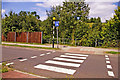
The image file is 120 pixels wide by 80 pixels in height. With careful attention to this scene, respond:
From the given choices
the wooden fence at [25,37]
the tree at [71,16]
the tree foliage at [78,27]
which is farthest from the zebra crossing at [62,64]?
the wooden fence at [25,37]

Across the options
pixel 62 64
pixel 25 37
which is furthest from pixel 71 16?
pixel 62 64

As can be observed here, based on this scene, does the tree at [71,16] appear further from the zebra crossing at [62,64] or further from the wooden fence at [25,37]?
the zebra crossing at [62,64]

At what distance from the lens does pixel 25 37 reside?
22219 mm

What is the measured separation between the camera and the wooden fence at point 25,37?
21.0 meters

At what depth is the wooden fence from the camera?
2098cm

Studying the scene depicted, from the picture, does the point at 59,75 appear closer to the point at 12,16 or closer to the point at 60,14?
the point at 60,14

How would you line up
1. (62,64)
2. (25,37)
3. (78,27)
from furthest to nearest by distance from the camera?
(25,37) → (78,27) → (62,64)

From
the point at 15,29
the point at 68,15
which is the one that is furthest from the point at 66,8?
the point at 15,29

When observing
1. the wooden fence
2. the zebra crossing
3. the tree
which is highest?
the tree

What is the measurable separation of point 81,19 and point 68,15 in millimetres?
2100

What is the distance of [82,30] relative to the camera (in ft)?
59.9

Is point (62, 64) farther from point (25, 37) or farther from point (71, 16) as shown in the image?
point (25, 37)

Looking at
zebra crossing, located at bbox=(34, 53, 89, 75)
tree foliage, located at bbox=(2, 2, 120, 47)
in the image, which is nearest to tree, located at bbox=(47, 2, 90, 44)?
tree foliage, located at bbox=(2, 2, 120, 47)

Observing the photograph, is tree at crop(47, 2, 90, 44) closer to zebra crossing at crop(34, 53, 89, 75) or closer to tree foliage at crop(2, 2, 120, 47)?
tree foliage at crop(2, 2, 120, 47)
